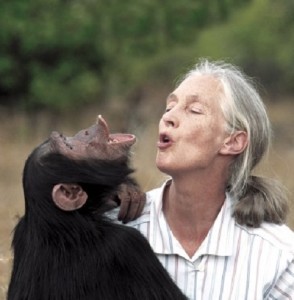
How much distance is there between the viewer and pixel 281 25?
16.1 m

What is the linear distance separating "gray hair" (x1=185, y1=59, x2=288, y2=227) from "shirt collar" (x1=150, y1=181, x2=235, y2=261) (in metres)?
0.04

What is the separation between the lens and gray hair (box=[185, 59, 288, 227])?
11.5 ft

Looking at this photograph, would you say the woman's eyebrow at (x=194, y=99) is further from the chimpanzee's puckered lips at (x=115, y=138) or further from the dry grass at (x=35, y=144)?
the dry grass at (x=35, y=144)

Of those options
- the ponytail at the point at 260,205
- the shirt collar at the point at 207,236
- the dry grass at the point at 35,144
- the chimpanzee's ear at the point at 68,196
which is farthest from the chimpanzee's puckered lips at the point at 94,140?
the dry grass at the point at 35,144

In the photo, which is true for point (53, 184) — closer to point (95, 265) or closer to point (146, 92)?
point (95, 265)

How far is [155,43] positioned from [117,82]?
124cm

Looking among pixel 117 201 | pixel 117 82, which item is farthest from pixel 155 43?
pixel 117 201

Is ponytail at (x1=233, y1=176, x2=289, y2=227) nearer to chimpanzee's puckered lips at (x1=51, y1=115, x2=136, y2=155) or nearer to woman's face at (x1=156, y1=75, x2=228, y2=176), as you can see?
woman's face at (x1=156, y1=75, x2=228, y2=176)

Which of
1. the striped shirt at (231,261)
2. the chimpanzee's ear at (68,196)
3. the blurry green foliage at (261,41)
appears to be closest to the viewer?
the chimpanzee's ear at (68,196)

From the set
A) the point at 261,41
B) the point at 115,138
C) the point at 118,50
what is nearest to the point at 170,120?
the point at 115,138

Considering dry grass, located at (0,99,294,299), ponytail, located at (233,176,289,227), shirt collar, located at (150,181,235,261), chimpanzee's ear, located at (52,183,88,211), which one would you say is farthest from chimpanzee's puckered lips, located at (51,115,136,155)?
dry grass, located at (0,99,294,299)

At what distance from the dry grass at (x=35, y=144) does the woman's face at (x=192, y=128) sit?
3.60 feet

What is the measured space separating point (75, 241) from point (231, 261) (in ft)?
1.80

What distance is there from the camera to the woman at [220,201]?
3484 mm
